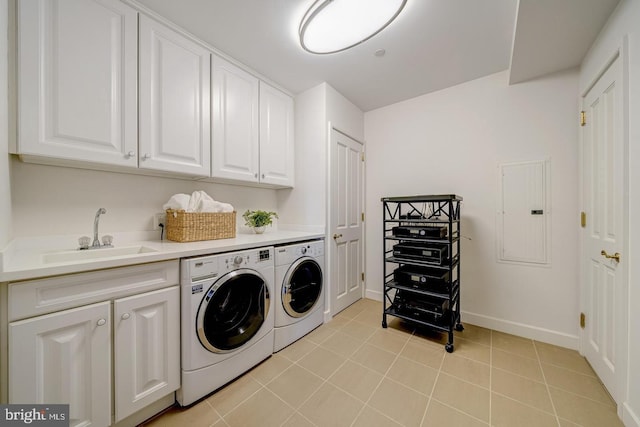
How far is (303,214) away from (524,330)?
2260mm

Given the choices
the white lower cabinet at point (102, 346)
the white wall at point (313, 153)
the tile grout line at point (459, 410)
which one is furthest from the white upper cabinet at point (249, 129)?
the tile grout line at point (459, 410)

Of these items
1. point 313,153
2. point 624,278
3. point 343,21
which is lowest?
point 624,278

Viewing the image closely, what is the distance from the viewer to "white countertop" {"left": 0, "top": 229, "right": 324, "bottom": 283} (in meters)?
0.86

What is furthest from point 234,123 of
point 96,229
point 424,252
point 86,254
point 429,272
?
point 429,272

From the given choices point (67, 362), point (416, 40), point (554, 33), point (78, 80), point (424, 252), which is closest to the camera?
point (67, 362)

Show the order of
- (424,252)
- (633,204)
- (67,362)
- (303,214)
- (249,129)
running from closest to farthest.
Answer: (67,362), (633,204), (424,252), (249,129), (303,214)

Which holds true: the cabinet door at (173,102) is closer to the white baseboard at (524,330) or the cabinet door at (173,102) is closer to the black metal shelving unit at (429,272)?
the black metal shelving unit at (429,272)

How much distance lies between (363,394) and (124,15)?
2.72 meters

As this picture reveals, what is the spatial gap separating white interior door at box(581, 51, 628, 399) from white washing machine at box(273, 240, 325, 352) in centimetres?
188

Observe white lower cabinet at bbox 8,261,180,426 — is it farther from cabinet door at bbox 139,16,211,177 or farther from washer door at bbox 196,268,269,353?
cabinet door at bbox 139,16,211,177

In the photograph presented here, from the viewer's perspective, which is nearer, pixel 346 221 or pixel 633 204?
pixel 633 204

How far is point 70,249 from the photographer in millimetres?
1401

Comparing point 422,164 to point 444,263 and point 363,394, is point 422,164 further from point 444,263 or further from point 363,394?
point 363,394

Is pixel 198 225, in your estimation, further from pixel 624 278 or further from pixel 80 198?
pixel 624 278
